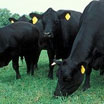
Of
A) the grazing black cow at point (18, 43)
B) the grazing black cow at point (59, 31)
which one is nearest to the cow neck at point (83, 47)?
the grazing black cow at point (59, 31)

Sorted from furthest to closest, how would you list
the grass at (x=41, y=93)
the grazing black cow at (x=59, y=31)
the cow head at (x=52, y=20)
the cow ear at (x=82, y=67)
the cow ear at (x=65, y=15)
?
the cow ear at (x=65, y=15) < the grazing black cow at (x=59, y=31) < the cow head at (x=52, y=20) < the cow ear at (x=82, y=67) < the grass at (x=41, y=93)

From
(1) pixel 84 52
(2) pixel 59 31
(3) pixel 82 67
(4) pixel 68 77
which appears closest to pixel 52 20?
(2) pixel 59 31

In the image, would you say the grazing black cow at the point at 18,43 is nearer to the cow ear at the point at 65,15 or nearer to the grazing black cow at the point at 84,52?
the cow ear at the point at 65,15

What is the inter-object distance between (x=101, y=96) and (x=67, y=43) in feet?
10.5

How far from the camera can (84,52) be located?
5.90 m

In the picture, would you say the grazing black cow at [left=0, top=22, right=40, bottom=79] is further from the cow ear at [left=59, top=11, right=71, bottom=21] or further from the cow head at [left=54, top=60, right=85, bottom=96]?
the cow head at [left=54, top=60, right=85, bottom=96]

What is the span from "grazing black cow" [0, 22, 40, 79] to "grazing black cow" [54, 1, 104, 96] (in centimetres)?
229

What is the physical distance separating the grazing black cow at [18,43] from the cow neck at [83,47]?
2369 mm

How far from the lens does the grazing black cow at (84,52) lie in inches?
217

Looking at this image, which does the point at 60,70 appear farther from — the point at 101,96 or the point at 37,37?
the point at 37,37

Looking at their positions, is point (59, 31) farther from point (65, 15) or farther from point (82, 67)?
point (82, 67)

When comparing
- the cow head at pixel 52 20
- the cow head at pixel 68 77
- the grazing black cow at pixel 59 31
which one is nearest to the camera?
the cow head at pixel 68 77

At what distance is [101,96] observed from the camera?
5.45 metres

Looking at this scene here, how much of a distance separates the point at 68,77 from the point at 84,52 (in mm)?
795
